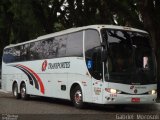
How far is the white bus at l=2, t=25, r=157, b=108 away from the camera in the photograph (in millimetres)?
16922

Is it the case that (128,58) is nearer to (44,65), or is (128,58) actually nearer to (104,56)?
(104,56)

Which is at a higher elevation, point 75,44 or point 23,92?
point 75,44

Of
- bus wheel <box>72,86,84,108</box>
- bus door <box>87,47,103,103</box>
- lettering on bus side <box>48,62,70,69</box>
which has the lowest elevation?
bus wheel <box>72,86,84,108</box>

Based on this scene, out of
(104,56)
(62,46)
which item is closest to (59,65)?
(62,46)

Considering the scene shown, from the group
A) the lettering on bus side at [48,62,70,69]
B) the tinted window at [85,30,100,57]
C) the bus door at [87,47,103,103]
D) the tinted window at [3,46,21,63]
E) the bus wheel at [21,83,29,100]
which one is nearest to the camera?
the bus door at [87,47,103,103]

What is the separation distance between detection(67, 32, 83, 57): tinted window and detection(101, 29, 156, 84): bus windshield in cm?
153

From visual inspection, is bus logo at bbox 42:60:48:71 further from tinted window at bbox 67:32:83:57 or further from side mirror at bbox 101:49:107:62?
side mirror at bbox 101:49:107:62

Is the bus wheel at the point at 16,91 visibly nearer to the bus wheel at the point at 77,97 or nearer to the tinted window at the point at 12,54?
the tinted window at the point at 12,54

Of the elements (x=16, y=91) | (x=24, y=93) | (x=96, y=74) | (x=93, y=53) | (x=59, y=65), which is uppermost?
(x=93, y=53)

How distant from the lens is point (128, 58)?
56.4 feet

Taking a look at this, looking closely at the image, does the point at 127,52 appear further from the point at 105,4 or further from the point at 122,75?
the point at 105,4

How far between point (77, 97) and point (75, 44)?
2149mm

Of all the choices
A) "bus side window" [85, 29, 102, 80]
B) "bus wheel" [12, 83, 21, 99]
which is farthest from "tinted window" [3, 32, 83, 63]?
"bus wheel" [12, 83, 21, 99]

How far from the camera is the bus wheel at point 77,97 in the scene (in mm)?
18547
